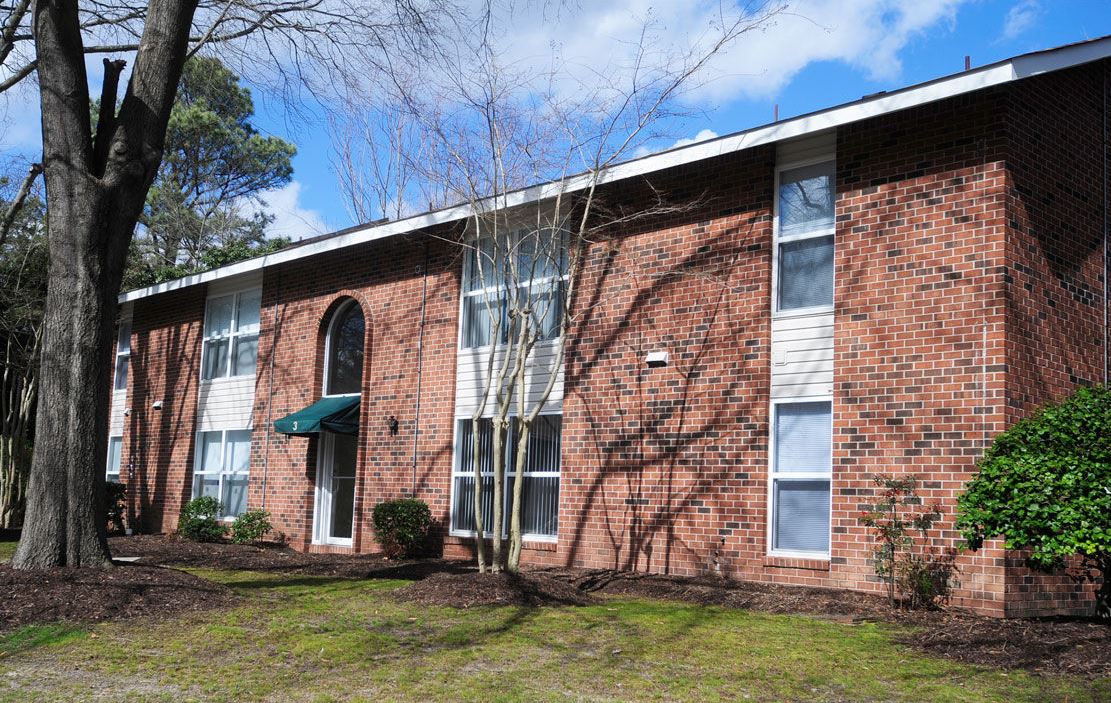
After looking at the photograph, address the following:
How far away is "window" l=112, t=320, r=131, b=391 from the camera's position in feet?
Answer: 79.7

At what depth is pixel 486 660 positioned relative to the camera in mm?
7656

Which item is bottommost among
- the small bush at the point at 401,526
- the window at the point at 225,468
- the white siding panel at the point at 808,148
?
the small bush at the point at 401,526

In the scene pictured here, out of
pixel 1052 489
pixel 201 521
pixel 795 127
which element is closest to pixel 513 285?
pixel 795 127

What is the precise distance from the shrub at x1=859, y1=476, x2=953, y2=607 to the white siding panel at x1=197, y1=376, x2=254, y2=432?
13007mm

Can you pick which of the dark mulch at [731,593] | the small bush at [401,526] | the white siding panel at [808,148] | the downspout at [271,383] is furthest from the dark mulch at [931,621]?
the downspout at [271,383]

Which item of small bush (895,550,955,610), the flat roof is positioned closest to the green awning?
the flat roof

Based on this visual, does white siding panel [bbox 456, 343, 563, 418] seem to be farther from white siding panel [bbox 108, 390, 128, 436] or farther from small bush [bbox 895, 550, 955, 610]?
white siding panel [bbox 108, 390, 128, 436]

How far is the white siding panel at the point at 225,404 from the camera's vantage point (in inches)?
790

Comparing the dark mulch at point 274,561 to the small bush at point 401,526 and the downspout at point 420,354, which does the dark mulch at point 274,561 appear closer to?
the small bush at point 401,526

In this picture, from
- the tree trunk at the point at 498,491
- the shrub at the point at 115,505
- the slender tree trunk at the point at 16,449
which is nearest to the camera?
the tree trunk at the point at 498,491

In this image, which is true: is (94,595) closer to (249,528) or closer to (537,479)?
(537,479)

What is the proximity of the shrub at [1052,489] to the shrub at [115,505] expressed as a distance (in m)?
17.3

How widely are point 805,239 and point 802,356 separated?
4.42ft

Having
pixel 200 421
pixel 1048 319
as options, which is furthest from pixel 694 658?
pixel 200 421
